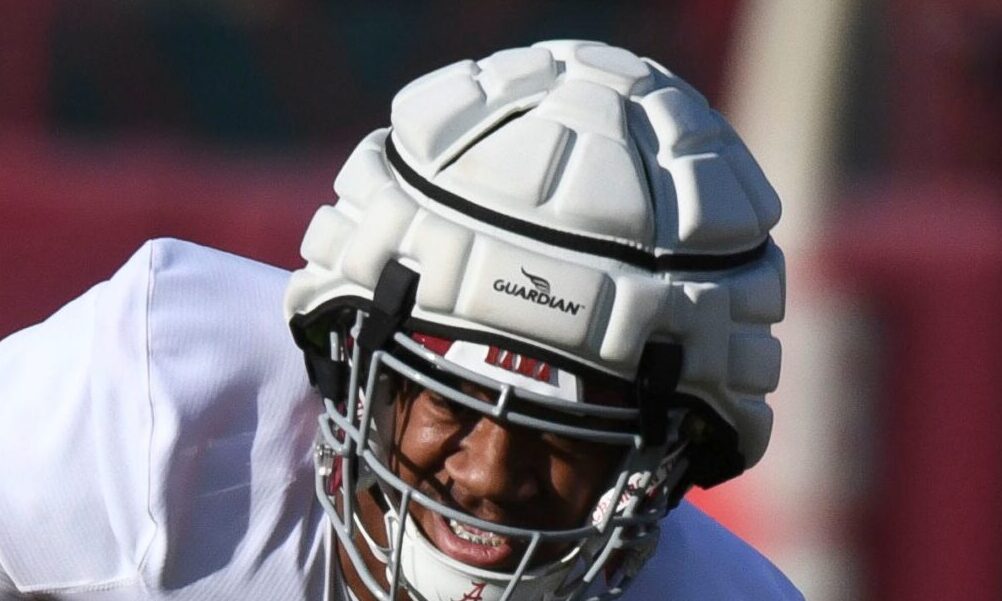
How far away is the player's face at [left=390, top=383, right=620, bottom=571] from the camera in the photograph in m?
1.04

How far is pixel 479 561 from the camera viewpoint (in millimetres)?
1068

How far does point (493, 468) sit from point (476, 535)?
0.18ft

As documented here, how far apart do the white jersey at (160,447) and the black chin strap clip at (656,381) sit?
0.23 m

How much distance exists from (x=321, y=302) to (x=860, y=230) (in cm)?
98

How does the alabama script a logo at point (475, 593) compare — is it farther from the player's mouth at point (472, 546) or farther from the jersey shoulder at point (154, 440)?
the jersey shoulder at point (154, 440)

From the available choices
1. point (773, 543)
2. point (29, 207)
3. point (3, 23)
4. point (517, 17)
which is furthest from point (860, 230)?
point (3, 23)

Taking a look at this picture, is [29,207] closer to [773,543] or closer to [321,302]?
[773,543]

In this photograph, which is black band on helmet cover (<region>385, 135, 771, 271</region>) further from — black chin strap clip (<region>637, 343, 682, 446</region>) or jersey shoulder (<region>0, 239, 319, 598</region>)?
jersey shoulder (<region>0, 239, 319, 598</region>)

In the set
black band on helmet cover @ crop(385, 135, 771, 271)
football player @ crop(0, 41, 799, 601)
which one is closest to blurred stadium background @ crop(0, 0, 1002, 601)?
football player @ crop(0, 41, 799, 601)

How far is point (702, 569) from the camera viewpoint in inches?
50.1

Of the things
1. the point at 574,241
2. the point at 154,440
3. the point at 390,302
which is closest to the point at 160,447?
the point at 154,440

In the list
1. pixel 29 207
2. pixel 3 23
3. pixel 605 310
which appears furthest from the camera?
pixel 3 23

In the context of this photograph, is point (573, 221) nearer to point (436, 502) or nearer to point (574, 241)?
point (574, 241)

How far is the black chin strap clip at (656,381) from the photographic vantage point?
1.04 m
